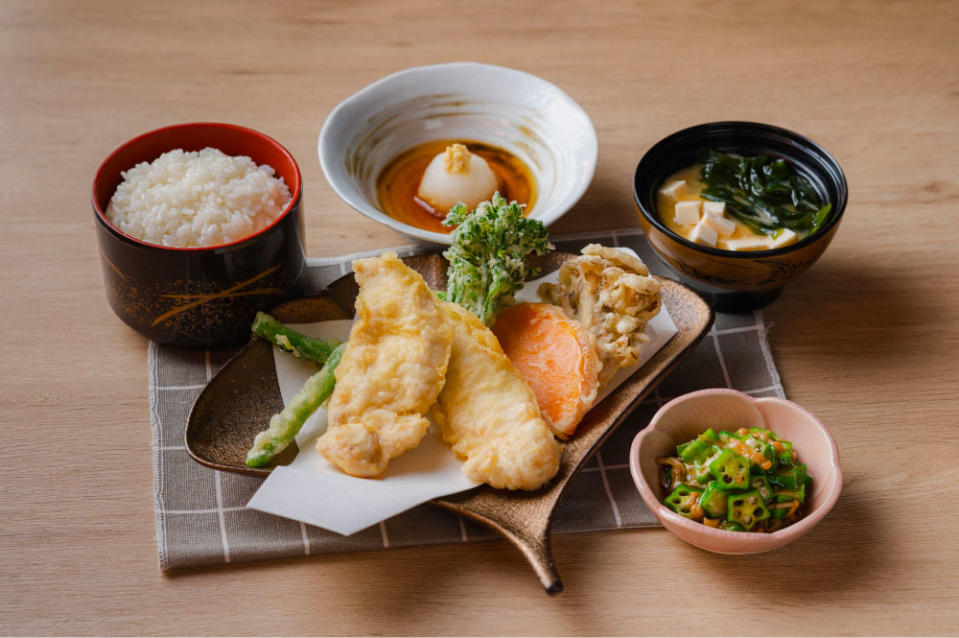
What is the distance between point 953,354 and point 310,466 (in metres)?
1.91

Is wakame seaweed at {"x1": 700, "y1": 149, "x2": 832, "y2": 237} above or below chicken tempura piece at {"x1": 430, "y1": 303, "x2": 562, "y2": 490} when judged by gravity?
above

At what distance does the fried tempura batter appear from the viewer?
2.54 m

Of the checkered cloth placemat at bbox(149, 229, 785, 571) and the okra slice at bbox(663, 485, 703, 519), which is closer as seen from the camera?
the okra slice at bbox(663, 485, 703, 519)

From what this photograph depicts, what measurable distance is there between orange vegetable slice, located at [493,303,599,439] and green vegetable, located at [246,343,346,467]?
1.55 ft

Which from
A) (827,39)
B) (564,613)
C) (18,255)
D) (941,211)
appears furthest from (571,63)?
(564,613)

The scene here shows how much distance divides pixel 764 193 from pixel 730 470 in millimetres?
1087

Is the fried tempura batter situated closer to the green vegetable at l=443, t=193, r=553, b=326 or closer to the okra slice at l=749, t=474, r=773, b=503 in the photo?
the green vegetable at l=443, t=193, r=553, b=326

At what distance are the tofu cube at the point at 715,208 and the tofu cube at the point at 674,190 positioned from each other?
0.29 ft

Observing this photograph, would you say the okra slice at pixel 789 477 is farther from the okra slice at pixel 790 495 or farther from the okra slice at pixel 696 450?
the okra slice at pixel 696 450

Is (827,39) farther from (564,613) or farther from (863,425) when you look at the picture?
(564,613)

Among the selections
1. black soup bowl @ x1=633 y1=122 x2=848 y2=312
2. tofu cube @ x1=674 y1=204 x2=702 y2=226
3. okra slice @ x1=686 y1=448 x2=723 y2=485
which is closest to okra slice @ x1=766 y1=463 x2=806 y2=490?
okra slice @ x1=686 y1=448 x2=723 y2=485

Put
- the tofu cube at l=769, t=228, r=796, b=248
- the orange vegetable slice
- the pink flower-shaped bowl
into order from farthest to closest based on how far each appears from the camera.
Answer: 1. the tofu cube at l=769, t=228, r=796, b=248
2. the orange vegetable slice
3. the pink flower-shaped bowl

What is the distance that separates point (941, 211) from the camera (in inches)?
130

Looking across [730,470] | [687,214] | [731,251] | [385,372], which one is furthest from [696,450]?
[687,214]
